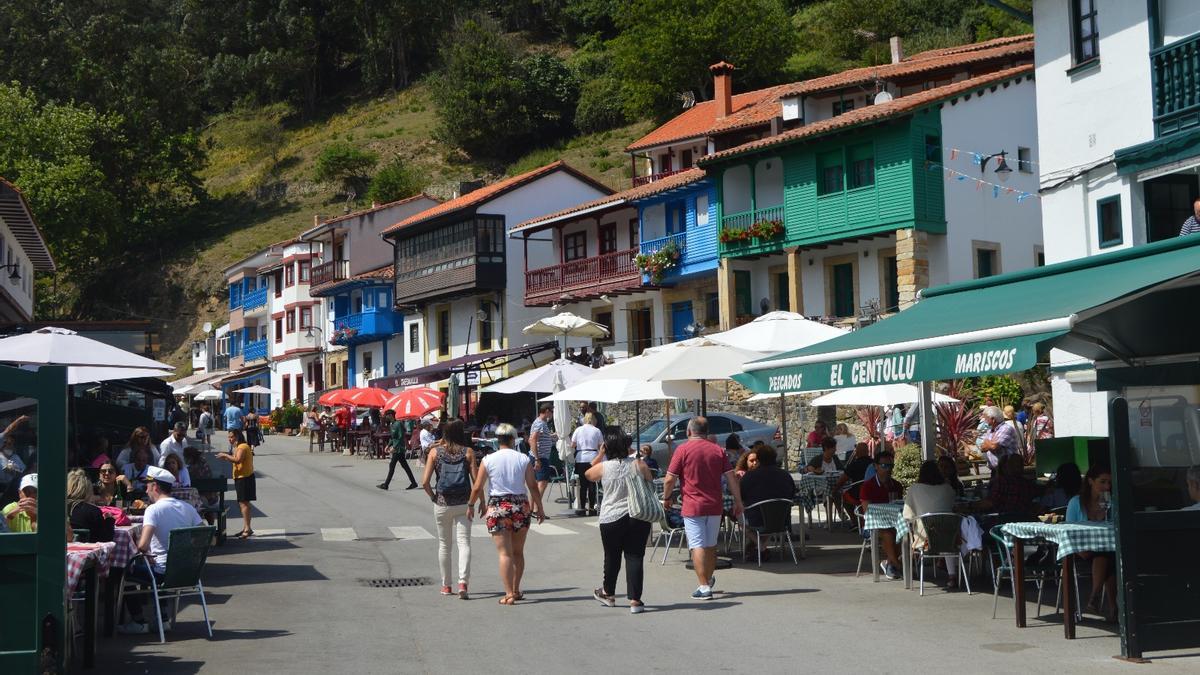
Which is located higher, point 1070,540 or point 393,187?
point 393,187

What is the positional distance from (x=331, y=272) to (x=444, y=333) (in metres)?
11.8

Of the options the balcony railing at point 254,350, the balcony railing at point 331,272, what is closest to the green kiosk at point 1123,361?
the balcony railing at point 331,272

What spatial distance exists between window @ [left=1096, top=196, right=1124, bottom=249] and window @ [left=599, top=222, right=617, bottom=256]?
24.8 meters

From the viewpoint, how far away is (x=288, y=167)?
9469 centimetres

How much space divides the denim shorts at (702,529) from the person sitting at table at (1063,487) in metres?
3.26

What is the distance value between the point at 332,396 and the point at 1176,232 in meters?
26.8

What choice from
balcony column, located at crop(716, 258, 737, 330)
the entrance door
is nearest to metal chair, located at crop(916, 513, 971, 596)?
balcony column, located at crop(716, 258, 737, 330)

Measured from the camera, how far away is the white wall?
32.4m

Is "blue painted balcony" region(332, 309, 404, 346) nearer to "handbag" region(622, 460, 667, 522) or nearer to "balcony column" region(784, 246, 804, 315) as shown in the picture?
"balcony column" region(784, 246, 804, 315)

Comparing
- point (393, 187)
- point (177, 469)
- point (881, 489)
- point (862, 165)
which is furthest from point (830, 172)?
point (393, 187)

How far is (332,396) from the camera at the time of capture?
39.6 metres

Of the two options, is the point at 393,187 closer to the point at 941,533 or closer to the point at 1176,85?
the point at 1176,85

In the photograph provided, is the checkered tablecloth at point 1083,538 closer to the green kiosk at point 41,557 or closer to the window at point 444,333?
the green kiosk at point 41,557

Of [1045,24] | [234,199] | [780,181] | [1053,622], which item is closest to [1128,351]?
[1053,622]
